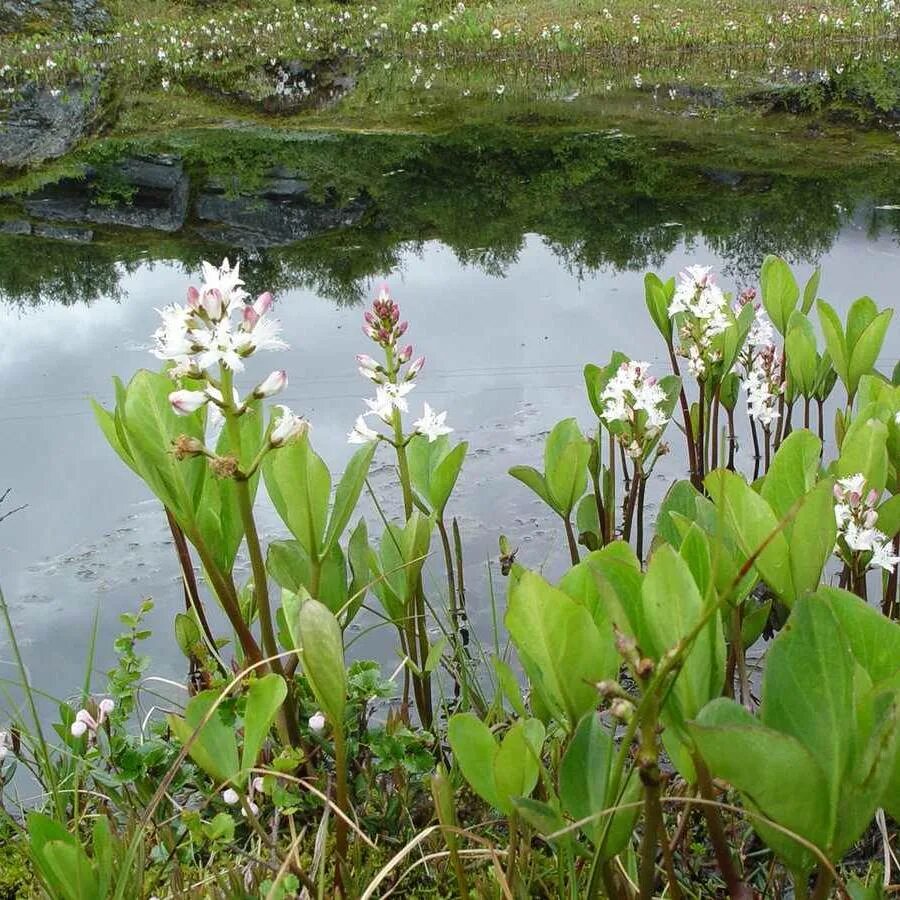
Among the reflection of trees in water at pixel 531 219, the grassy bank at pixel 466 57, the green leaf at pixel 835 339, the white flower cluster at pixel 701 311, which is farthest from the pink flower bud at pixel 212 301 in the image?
the grassy bank at pixel 466 57

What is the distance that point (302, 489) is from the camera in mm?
1559

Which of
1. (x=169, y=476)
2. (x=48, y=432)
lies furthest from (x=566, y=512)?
(x=48, y=432)

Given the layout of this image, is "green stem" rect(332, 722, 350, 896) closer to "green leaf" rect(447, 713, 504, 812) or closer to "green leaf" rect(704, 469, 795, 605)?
"green leaf" rect(447, 713, 504, 812)

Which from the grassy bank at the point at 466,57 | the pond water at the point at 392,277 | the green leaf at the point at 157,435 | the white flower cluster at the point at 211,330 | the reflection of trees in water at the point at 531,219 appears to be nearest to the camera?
the white flower cluster at the point at 211,330

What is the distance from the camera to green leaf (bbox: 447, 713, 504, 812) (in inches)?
45.8

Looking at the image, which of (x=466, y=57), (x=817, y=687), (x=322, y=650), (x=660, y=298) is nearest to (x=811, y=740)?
(x=817, y=687)

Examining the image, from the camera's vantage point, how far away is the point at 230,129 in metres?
8.91

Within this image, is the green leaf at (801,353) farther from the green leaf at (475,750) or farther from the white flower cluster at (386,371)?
the green leaf at (475,750)

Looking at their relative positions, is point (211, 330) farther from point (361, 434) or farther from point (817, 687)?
point (817, 687)

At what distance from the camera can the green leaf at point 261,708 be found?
3.90ft

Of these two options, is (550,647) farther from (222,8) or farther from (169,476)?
(222,8)

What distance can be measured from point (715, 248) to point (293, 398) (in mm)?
2228

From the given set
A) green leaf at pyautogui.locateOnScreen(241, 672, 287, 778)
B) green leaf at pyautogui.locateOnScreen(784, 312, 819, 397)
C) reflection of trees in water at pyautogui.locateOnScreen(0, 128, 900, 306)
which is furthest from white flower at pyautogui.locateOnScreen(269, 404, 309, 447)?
reflection of trees in water at pyautogui.locateOnScreen(0, 128, 900, 306)

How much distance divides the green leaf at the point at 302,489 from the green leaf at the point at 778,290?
56.5 inches
